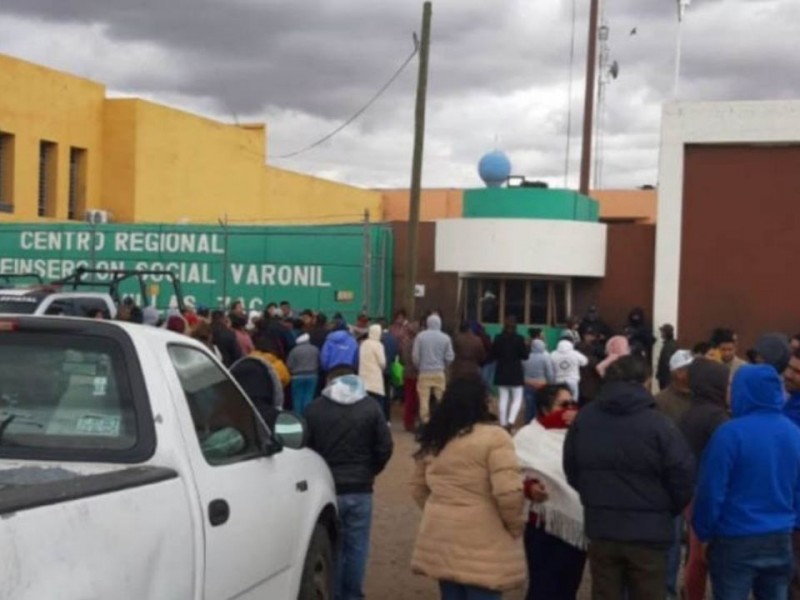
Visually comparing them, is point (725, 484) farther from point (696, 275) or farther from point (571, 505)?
point (696, 275)

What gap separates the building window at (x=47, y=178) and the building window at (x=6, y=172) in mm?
1082

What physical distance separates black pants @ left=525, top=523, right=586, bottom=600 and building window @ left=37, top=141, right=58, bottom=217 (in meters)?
30.6

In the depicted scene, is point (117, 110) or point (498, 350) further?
point (117, 110)

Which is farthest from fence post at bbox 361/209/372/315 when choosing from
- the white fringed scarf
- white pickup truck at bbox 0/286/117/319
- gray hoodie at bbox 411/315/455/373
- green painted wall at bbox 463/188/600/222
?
the white fringed scarf

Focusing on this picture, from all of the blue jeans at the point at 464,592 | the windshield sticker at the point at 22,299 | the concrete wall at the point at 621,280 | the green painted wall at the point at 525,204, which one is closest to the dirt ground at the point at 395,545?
the blue jeans at the point at 464,592

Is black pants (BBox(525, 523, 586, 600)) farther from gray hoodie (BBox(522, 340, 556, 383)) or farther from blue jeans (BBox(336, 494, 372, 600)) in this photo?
gray hoodie (BBox(522, 340, 556, 383))

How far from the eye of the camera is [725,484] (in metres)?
6.53

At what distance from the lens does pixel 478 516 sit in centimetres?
627

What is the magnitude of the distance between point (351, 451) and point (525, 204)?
781 inches

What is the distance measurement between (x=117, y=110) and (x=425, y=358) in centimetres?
2150

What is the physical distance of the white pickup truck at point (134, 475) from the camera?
3840mm

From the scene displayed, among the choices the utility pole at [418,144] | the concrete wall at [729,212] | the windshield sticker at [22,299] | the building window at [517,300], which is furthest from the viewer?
the building window at [517,300]

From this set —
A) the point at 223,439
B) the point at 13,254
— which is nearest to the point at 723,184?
the point at 13,254

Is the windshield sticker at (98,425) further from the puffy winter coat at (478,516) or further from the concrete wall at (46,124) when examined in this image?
the concrete wall at (46,124)
